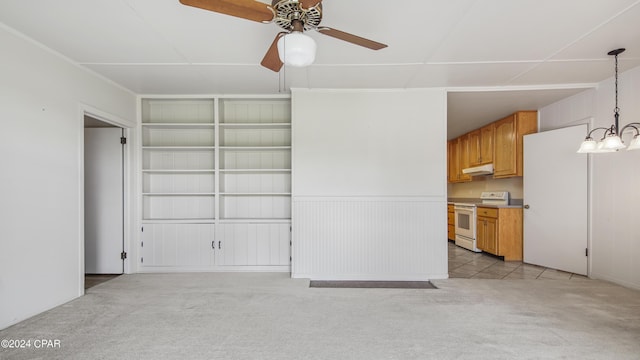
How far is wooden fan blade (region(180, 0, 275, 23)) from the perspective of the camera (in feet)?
4.63

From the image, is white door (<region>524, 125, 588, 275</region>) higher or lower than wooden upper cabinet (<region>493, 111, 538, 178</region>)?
lower

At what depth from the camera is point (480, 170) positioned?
5.43 metres

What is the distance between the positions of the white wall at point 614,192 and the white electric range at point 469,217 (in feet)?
5.11

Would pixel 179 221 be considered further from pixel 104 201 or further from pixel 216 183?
pixel 104 201

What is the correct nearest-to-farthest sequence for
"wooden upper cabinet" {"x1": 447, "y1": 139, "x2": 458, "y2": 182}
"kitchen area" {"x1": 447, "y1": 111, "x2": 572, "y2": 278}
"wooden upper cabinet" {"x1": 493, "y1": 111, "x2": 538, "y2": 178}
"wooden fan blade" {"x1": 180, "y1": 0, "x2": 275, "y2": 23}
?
1. "wooden fan blade" {"x1": 180, "y1": 0, "x2": 275, "y2": 23}
2. "kitchen area" {"x1": 447, "y1": 111, "x2": 572, "y2": 278}
3. "wooden upper cabinet" {"x1": 493, "y1": 111, "x2": 538, "y2": 178}
4. "wooden upper cabinet" {"x1": 447, "y1": 139, "x2": 458, "y2": 182}

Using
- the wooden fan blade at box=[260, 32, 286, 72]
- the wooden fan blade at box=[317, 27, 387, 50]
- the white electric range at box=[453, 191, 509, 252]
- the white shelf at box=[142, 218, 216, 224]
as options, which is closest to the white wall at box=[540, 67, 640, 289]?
the white electric range at box=[453, 191, 509, 252]

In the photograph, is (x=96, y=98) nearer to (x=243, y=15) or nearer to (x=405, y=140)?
(x=243, y=15)

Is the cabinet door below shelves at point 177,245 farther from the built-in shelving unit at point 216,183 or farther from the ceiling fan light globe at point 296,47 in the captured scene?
the ceiling fan light globe at point 296,47

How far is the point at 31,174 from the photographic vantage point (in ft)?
8.17

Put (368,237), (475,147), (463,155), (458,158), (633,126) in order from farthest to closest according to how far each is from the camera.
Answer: (458,158), (463,155), (475,147), (368,237), (633,126)

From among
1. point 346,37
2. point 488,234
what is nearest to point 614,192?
point 488,234

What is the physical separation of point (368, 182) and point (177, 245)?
2.64m

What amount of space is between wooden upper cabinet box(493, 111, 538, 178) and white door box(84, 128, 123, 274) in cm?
568

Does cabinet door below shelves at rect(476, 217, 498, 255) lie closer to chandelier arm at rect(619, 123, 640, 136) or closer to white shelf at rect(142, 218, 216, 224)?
chandelier arm at rect(619, 123, 640, 136)
